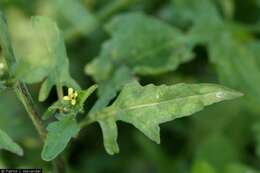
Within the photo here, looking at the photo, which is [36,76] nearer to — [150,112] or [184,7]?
[150,112]

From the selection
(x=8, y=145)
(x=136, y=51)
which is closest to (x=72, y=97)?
(x=8, y=145)

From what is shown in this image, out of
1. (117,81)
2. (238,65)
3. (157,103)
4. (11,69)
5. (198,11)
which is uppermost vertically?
(11,69)

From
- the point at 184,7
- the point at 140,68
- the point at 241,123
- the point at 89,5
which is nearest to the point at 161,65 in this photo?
the point at 140,68

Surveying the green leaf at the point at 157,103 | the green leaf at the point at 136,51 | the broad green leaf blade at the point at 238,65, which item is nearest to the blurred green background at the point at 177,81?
the broad green leaf blade at the point at 238,65

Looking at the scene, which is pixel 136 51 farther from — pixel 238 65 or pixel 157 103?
pixel 157 103

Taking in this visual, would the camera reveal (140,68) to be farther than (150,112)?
Yes
